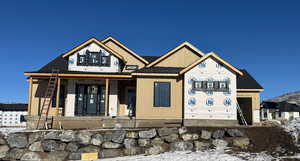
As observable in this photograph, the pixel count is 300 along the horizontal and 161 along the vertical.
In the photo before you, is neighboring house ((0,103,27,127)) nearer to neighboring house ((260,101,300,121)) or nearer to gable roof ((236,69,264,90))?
gable roof ((236,69,264,90))

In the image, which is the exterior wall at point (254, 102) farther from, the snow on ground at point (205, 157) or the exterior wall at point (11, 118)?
the exterior wall at point (11, 118)

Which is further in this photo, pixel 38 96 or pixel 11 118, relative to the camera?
pixel 11 118

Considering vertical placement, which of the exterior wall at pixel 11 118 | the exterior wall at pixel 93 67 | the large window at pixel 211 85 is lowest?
the exterior wall at pixel 11 118

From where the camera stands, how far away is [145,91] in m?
15.0

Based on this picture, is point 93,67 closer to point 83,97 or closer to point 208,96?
point 83,97

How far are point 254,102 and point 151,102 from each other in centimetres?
820

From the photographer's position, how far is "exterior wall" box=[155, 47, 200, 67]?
17328 mm

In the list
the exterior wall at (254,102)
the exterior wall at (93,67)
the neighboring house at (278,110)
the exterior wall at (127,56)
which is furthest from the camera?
the neighboring house at (278,110)

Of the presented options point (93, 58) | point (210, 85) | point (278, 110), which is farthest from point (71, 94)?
point (278, 110)

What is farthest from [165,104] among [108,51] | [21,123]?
[21,123]

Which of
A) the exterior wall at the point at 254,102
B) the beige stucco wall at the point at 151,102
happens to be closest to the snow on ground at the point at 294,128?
the exterior wall at the point at 254,102

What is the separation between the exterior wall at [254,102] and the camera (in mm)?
17594

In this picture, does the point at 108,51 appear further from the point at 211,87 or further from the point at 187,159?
the point at 187,159

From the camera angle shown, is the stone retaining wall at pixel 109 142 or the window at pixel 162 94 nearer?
the stone retaining wall at pixel 109 142
